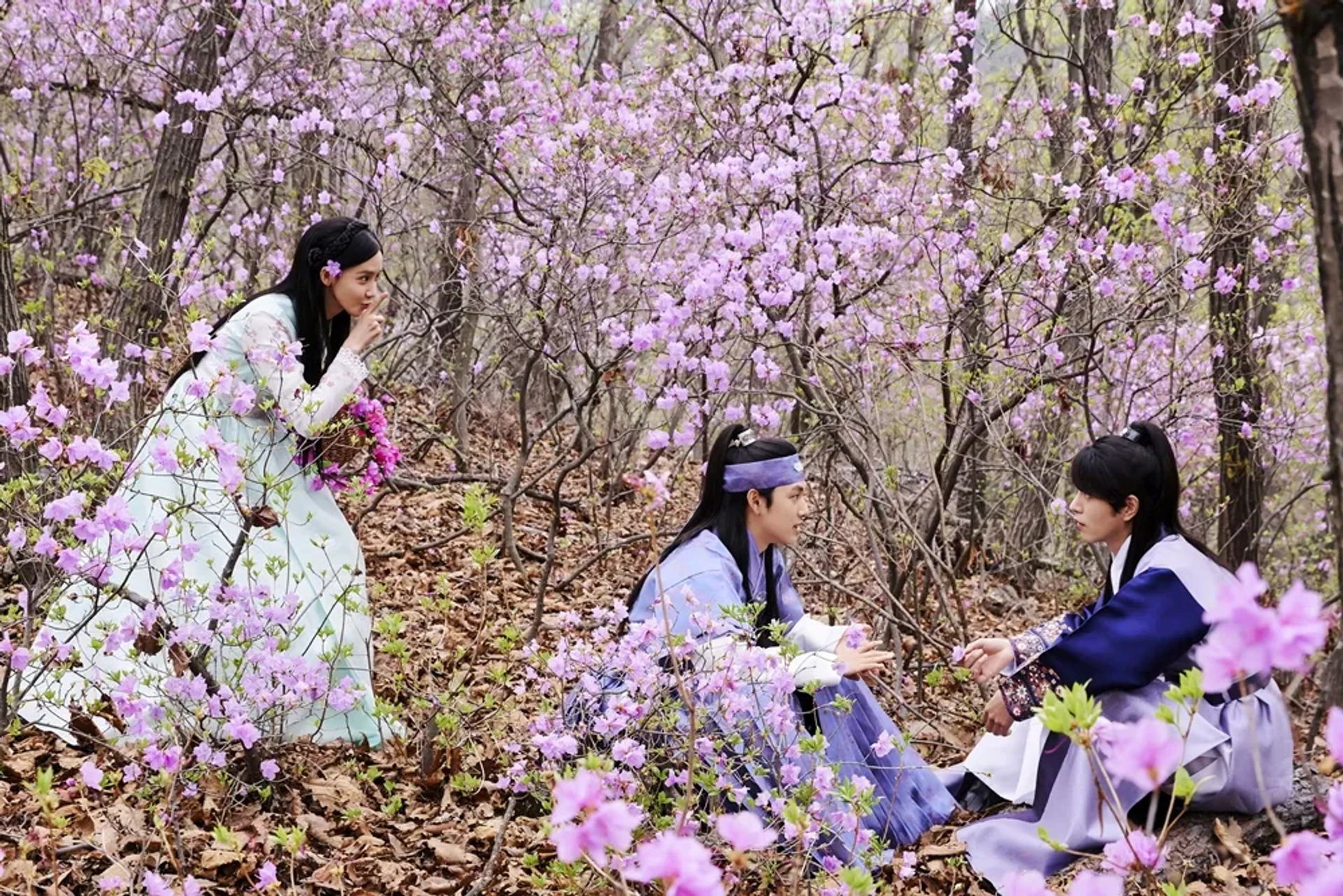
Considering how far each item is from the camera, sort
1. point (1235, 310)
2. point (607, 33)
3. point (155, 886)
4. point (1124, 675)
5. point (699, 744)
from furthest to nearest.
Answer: point (607, 33) < point (1235, 310) < point (1124, 675) < point (699, 744) < point (155, 886)

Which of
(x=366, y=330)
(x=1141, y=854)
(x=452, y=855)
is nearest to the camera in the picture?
(x=1141, y=854)

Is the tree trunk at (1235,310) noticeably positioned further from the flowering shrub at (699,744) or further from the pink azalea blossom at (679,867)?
the pink azalea blossom at (679,867)

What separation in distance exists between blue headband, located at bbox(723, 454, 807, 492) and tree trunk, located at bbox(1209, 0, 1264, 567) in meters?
2.92

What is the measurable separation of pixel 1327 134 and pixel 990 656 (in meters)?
2.53

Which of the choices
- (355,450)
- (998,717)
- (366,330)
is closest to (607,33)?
(366,330)

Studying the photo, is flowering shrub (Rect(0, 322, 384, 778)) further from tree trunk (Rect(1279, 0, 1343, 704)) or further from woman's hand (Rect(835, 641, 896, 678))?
tree trunk (Rect(1279, 0, 1343, 704))

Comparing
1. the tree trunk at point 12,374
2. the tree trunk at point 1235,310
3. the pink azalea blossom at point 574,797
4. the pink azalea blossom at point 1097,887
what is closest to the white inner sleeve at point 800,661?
the pink azalea blossom at point 1097,887

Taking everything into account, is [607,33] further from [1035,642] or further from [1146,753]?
[1146,753]

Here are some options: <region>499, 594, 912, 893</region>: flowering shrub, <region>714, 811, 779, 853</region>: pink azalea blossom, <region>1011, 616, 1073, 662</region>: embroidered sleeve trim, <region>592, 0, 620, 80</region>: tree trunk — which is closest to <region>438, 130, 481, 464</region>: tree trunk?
<region>499, 594, 912, 893</region>: flowering shrub

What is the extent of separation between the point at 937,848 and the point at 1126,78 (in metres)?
6.89

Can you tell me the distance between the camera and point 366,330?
12.5 feet

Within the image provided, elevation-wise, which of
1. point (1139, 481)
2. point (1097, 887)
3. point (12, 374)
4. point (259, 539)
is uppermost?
point (12, 374)

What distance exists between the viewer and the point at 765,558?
3902 mm

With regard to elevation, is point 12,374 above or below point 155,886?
above
